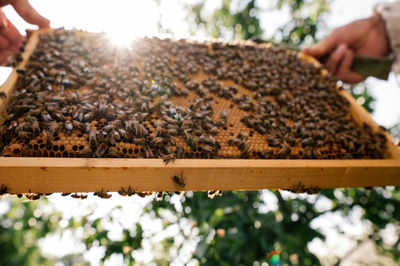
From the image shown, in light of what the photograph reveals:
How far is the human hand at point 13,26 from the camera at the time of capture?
11.3ft

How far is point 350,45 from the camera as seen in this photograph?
5590mm

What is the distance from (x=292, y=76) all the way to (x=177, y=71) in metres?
2.04

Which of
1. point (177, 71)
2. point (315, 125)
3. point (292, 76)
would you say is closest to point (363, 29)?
point (292, 76)

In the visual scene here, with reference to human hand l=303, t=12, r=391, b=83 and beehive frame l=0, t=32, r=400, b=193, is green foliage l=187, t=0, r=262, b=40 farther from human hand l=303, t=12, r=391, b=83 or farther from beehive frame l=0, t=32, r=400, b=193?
beehive frame l=0, t=32, r=400, b=193

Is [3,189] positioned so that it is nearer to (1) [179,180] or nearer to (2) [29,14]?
(1) [179,180]

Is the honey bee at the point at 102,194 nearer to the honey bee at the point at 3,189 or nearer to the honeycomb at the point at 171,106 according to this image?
the honeycomb at the point at 171,106

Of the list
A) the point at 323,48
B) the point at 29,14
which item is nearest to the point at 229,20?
the point at 323,48

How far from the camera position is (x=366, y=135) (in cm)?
334

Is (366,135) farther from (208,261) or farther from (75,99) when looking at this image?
(75,99)

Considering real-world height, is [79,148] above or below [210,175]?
above

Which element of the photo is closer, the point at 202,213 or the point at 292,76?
the point at 202,213

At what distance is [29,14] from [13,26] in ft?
2.29

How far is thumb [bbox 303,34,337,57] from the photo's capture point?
5099 mm

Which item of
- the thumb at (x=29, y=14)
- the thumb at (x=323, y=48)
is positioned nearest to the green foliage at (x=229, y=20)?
the thumb at (x=323, y=48)
